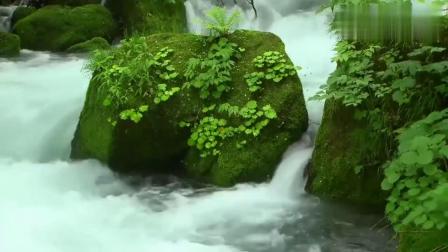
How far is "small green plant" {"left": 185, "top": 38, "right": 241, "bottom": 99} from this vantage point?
5824 millimetres

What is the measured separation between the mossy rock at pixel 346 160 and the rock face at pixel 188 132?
56 cm

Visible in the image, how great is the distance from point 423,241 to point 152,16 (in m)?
8.76

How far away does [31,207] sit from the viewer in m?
5.25

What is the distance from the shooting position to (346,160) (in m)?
5.00

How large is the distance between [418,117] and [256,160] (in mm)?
1830

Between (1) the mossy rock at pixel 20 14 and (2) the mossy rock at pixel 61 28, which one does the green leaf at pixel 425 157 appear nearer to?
(2) the mossy rock at pixel 61 28

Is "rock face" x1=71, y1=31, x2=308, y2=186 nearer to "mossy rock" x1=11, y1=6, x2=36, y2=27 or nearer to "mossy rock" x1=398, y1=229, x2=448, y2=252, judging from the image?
"mossy rock" x1=398, y1=229, x2=448, y2=252

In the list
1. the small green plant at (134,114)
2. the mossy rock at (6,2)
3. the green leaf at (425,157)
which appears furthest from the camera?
the mossy rock at (6,2)

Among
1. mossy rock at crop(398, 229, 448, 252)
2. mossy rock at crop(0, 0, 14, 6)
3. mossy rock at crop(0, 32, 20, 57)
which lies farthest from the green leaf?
mossy rock at crop(0, 0, 14, 6)

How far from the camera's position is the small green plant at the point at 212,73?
19.1 feet

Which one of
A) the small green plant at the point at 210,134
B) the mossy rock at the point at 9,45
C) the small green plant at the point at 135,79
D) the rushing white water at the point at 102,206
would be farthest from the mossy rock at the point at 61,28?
the small green plant at the point at 210,134

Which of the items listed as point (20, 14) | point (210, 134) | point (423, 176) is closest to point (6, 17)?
point (20, 14)

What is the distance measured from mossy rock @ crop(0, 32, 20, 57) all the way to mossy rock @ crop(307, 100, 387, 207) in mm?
7328

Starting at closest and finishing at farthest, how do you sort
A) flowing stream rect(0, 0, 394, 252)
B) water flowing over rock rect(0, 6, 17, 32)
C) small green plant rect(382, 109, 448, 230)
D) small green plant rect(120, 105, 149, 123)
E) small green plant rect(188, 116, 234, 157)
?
small green plant rect(382, 109, 448, 230) → flowing stream rect(0, 0, 394, 252) → small green plant rect(188, 116, 234, 157) → small green plant rect(120, 105, 149, 123) → water flowing over rock rect(0, 6, 17, 32)
